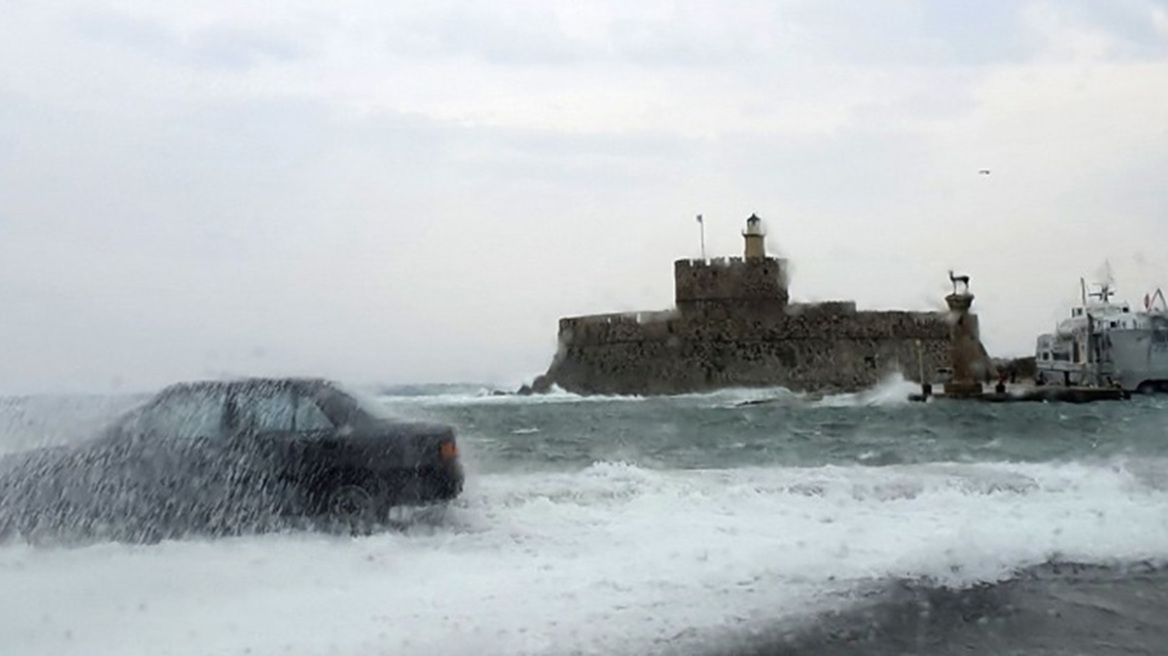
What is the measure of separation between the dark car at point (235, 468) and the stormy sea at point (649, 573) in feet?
0.86

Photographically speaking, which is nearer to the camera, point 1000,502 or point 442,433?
point 442,433

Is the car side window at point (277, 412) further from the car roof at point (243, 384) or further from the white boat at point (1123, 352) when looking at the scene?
the white boat at point (1123, 352)

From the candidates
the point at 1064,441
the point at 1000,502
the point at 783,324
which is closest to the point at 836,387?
the point at 783,324

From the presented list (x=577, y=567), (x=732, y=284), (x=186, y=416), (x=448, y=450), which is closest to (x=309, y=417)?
(x=186, y=416)

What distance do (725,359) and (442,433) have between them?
6383 cm

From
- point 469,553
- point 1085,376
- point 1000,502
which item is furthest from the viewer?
point 1085,376

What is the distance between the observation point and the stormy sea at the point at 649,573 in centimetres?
480

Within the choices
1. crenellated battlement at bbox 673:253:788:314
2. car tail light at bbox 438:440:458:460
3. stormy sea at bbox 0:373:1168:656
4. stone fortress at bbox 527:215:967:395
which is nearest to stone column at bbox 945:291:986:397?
stone fortress at bbox 527:215:967:395

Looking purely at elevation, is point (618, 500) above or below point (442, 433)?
below

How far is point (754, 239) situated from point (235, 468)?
63779mm

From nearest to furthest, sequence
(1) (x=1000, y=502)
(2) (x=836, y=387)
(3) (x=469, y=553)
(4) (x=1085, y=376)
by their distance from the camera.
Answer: (3) (x=469, y=553) → (1) (x=1000, y=502) → (4) (x=1085, y=376) → (2) (x=836, y=387)

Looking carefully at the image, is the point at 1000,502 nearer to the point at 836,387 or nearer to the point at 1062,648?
the point at 1062,648

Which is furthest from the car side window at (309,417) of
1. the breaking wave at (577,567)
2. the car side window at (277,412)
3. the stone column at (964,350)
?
the stone column at (964,350)

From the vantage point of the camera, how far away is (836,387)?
230ft
